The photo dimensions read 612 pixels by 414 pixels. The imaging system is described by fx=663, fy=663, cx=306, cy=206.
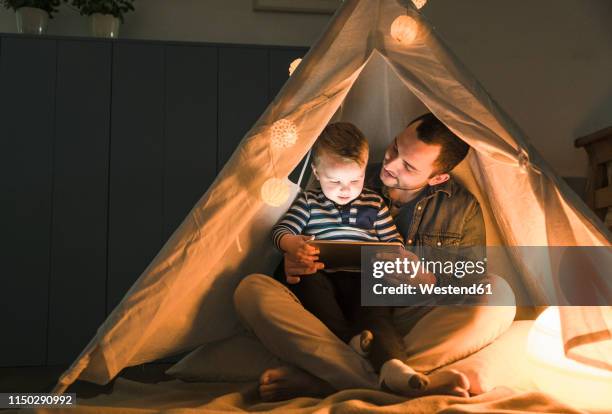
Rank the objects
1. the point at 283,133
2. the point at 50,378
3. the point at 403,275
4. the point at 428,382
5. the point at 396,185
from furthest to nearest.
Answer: the point at 50,378
the point at 396,185
the point at 403,275
the point at 283,133
the point at 428,382

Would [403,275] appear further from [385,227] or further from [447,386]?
[447,386]

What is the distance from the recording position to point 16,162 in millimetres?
2266

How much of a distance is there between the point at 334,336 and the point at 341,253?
225 millimetres

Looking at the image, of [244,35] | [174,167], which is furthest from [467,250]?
[244,35]

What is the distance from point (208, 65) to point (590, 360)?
162cm

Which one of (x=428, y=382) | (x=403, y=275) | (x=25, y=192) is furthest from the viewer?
(x=25, y=192)

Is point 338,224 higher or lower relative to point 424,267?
higher

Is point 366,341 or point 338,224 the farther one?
point 338,224

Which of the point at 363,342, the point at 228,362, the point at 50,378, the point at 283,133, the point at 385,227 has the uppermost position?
the point at 283,133

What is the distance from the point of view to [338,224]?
5.32ft

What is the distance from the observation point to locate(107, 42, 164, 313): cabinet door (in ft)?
7.54

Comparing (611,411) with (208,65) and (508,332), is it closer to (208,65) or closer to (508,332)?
(508,332)

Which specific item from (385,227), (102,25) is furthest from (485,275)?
(102,25)

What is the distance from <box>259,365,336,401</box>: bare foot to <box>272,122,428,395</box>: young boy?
5.4 inches
